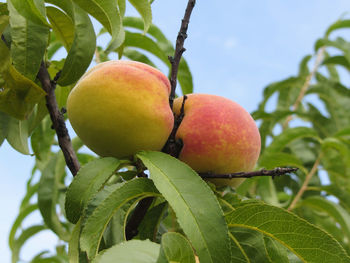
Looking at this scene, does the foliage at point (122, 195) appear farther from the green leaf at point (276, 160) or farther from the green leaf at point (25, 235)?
the green leaf at point (25, 235)

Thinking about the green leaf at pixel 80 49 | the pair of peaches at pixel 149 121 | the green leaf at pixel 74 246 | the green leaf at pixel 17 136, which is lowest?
the green leaf at pixel 74 246

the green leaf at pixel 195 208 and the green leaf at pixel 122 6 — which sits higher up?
the green leaf at pixel 122 6

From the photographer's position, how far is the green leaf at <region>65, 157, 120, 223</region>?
0.71 metres

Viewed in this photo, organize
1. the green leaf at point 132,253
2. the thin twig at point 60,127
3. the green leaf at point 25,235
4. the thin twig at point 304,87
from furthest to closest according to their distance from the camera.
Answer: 1. the thin twig at point 304,87
2. the green leaf at point 25,235
3. the thin twig at point 60,127
4. the green leaf at point 132,253

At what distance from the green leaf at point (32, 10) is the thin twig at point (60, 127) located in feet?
0.48

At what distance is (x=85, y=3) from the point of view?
0.80m

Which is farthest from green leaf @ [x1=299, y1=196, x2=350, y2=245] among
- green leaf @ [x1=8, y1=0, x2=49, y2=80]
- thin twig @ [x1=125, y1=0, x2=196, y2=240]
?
green leaf @ [x1=8, y1=0, x2=49, y2=80]

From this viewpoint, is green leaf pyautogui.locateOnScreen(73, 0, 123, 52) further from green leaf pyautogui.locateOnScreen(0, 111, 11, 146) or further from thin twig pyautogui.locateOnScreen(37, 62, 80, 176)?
green leaf pyautogui.locateOnScreen(0, 111, 11, 146)

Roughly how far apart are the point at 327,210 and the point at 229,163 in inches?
41.7

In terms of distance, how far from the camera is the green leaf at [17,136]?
39.1 inches

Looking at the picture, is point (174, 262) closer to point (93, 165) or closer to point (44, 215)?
point (93, 165)

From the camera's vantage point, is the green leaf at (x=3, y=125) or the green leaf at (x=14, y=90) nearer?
the green leaf at (x=14, y=90)

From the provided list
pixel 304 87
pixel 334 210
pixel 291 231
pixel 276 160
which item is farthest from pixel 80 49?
pixel 304 87

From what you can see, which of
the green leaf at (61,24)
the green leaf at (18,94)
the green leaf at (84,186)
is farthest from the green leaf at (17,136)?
the green leaf at (84,186)
